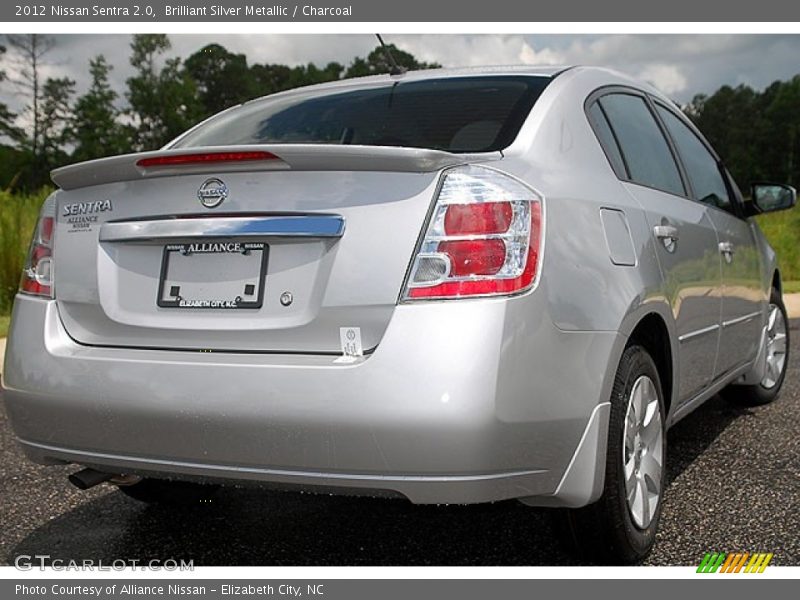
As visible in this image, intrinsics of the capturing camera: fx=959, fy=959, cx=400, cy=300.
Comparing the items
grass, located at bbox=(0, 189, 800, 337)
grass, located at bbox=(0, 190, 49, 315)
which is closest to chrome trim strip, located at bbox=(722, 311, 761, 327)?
grass, located at bbox=(0, 189, 800, 337)

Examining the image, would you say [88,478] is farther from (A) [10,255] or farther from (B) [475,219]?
(A) [10,255]

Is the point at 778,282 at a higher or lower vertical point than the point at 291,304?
lower

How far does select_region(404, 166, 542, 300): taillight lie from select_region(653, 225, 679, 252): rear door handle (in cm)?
94

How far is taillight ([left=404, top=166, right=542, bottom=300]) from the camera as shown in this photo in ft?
7.81

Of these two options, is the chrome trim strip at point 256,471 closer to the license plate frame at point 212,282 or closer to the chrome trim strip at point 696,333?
the license plate frame at point 212,282

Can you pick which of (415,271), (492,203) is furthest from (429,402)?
(492,203)

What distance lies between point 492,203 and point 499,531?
54.4 inches

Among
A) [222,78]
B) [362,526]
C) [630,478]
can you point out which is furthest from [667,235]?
[222,78]

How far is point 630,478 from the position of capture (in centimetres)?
298

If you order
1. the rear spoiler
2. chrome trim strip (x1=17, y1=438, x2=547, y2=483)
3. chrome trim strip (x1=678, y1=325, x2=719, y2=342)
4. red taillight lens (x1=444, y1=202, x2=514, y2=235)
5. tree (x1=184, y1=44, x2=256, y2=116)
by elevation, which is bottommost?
chrome trim strip (x1=17, y1=438, x2=547, y2=483)

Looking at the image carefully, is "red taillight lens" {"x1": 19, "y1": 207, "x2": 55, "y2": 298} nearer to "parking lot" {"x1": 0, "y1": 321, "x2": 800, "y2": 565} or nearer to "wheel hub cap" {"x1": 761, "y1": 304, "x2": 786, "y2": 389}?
"parking lot" {"x1": 0, "y1": 321, "x2": 800, "y2": 565}

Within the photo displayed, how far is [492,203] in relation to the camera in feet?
8.03
